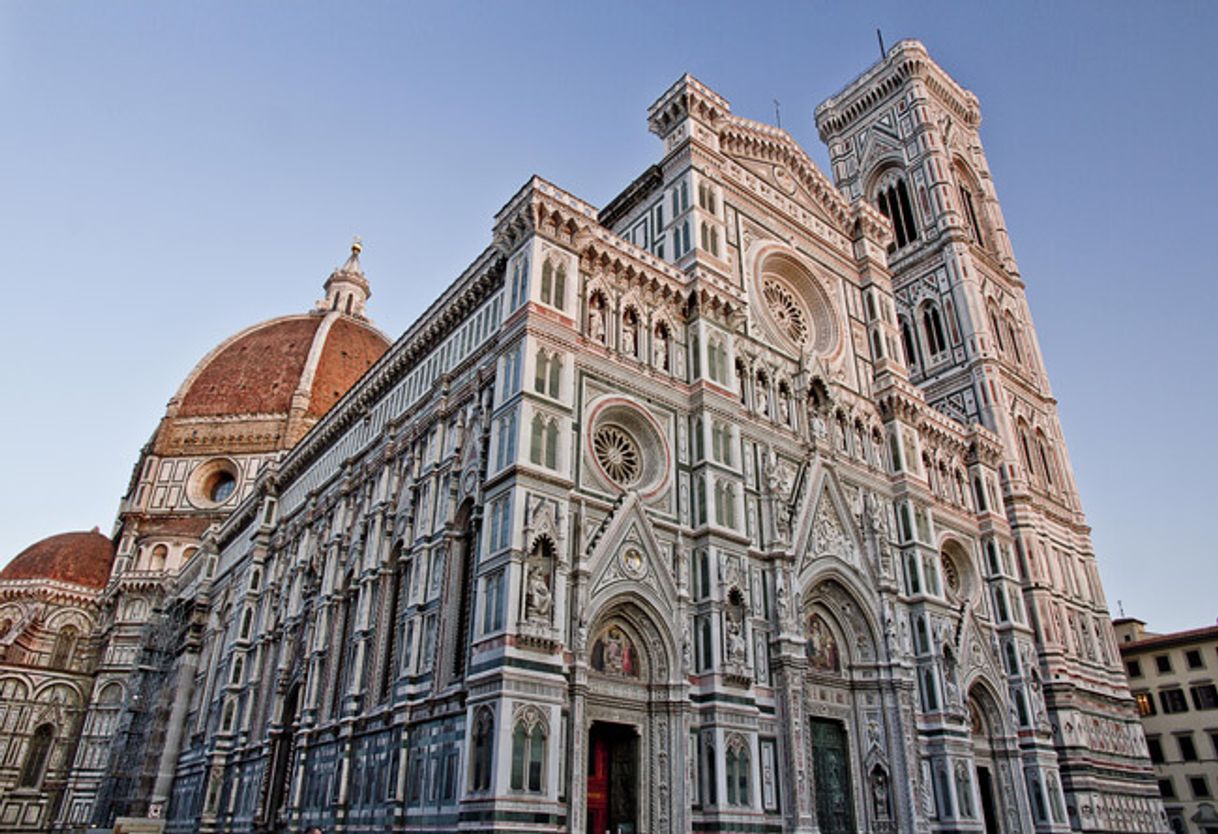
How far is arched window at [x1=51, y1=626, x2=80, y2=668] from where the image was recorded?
55.6 m

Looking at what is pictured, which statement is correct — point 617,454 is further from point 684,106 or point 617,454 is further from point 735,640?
point 684,106

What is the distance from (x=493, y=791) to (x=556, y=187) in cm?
1516

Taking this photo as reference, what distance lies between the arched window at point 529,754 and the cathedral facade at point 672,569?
0.06 m

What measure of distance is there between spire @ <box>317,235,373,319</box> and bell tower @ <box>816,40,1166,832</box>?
4830cm

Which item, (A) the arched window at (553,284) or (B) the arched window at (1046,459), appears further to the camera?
(B) the arched window at (1046,459)

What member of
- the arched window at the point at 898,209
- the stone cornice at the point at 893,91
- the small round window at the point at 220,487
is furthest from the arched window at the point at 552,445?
the small round window at the point at 220,487

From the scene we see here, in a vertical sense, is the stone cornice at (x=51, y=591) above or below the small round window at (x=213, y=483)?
below

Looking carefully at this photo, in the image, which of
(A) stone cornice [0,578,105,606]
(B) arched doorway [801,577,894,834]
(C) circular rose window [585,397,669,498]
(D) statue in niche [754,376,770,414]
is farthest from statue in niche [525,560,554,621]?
(A) stone cornice [0,578,105,606]

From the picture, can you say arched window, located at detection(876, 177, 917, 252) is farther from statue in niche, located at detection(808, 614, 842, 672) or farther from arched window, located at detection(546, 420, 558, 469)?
arched window, located at detection(546, 420, 558, 469)

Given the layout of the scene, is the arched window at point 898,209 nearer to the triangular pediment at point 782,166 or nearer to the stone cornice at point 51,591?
the triangular pediment at point 782,166

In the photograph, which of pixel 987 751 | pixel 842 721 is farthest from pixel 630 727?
pixel 987 751

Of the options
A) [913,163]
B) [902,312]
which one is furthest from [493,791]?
[913,163]

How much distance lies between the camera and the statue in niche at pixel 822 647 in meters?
25.0

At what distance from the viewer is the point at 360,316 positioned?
83.0 meters
